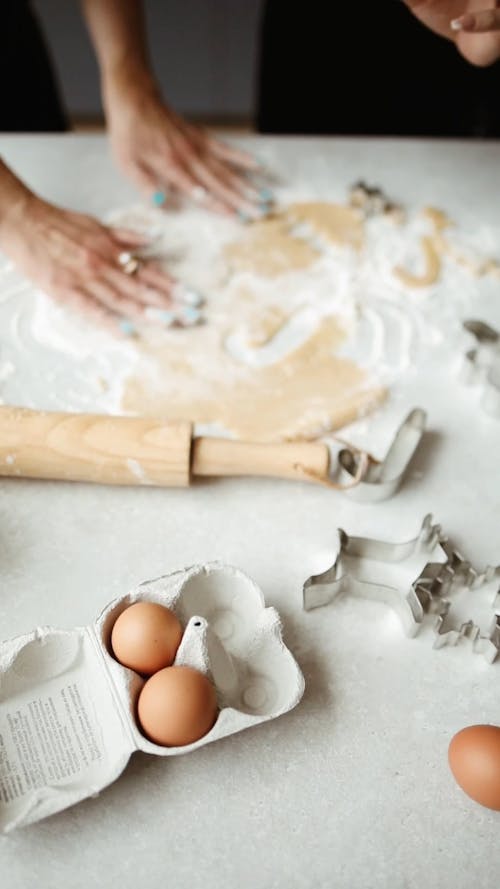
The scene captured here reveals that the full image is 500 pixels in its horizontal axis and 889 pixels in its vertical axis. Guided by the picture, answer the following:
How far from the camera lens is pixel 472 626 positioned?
85 cm

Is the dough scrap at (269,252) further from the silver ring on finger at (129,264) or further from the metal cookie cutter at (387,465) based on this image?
the metal cookie cutter at (387,465)

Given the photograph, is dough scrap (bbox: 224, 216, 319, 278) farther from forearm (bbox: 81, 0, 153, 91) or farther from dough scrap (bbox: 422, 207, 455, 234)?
forearm (bbox: 81, 0, 153, 91)

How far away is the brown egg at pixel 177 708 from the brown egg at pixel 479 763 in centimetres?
24

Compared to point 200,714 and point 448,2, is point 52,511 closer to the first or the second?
point 200,714

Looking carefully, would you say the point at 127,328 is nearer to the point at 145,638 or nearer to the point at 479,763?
the point at 145,638

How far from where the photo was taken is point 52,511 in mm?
942

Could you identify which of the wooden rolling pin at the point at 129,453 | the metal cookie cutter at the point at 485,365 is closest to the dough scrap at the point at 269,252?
the metal cookie cutter at the point at 485,365

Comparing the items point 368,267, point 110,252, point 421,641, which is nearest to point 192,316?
point 110,252

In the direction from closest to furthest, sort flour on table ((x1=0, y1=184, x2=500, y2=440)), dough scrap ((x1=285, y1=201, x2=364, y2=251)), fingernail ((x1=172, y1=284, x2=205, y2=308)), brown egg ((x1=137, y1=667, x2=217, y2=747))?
brown egg ((x1=137, y1=667, x2=217, y2=747))
flour on table ((x1=0, y1=184, x2=500, y2=440))
fingernail ((x1=172, y1=284, x2=205, y2=308))
dough scrap ((x1=285, y1=201, x2=364, y2=251))

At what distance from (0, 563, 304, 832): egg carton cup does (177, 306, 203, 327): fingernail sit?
45 cm

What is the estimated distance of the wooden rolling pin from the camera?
93 centimetres

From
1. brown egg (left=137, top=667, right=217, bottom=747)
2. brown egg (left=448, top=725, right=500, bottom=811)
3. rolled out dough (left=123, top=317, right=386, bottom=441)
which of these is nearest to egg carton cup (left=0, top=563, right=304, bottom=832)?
brown egg (left=137, top=667, right=217, bottom=747)

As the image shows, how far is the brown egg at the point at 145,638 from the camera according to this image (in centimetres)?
75

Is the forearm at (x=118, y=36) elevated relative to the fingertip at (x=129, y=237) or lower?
elevated
